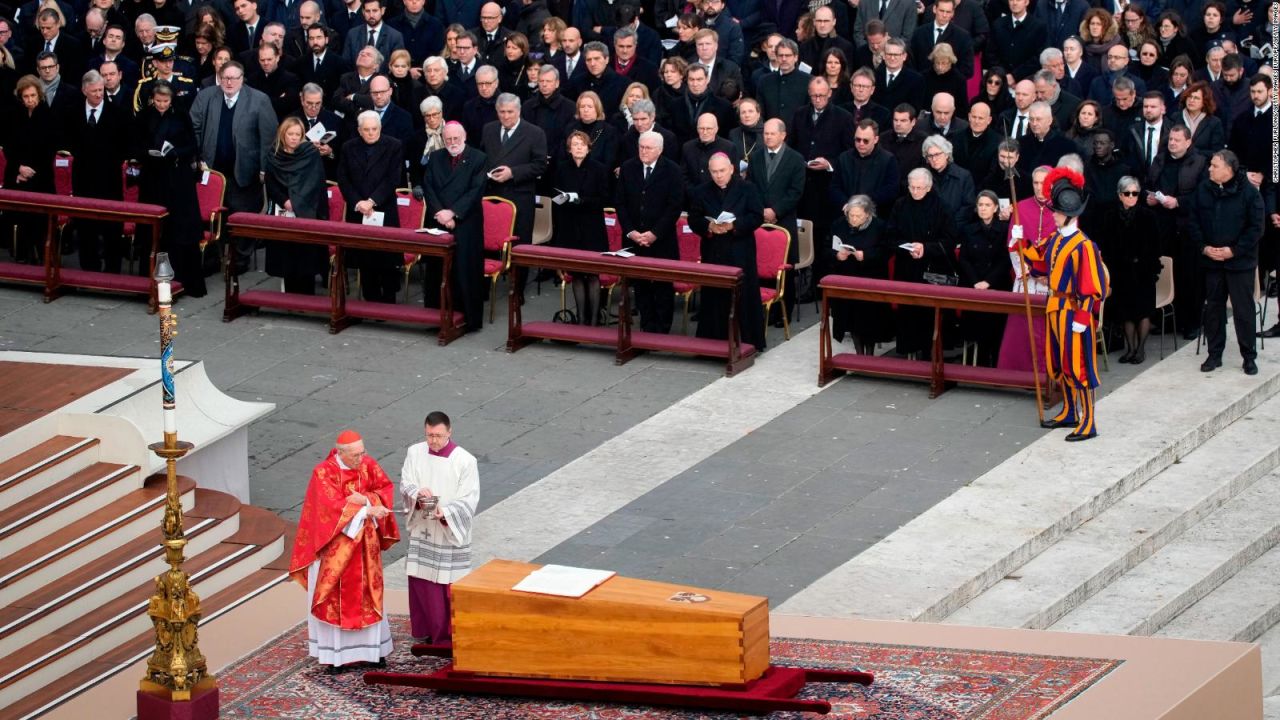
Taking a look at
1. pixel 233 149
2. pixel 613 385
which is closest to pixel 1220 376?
pixel 613 385

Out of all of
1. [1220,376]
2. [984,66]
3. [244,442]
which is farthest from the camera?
[984,66]

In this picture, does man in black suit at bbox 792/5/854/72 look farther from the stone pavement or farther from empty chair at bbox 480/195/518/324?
empty chair at bbox 480/195/518/324

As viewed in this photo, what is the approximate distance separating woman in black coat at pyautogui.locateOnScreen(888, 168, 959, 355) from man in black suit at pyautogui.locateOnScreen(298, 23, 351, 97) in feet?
18.5

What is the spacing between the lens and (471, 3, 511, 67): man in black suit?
21094mm

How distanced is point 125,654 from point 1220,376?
8012mm

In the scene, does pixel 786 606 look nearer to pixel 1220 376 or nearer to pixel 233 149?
pixel 1220 376

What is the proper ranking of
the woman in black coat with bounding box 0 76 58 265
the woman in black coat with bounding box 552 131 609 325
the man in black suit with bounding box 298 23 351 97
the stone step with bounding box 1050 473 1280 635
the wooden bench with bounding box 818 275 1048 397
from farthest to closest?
the man in black suit with bounding box 298 23 351 97
the woman in black coat with bounding box 0 76 58 265
the woman in black coat with bounding box 552 131 609 325
the wooden bench with bounding box 818 275 1048 397
the stone step with bounding box 1050 473 1280 635

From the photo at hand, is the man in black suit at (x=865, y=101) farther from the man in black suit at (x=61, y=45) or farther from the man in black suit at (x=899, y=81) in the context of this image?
the man in black suit at (x=61, y=45)

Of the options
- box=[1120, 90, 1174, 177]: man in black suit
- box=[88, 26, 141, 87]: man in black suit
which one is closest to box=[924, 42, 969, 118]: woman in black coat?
box=[1120, 90, 1174, 177]: man in black suit

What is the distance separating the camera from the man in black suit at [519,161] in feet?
61.8

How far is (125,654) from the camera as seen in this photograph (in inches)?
529

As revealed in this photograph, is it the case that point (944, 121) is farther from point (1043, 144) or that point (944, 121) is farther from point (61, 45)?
point (61, 45)

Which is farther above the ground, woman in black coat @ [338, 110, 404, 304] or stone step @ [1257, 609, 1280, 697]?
woman in black coat @ [338, 110, 404, 304]

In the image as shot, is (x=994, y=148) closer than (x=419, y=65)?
Yes
